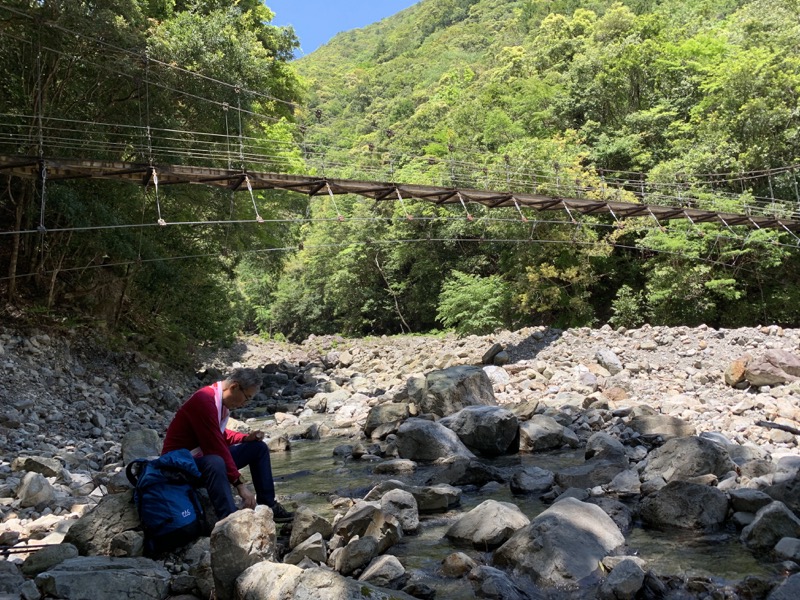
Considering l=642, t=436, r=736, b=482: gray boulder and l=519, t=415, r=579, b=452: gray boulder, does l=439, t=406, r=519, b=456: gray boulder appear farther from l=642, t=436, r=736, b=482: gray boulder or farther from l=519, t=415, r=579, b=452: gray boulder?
l=642, t=436, r=736, b=482: gray boulder

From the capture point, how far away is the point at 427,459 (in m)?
6.11

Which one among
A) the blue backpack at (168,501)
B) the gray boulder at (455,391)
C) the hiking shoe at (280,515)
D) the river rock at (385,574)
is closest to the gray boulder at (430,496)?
the hiking shoe at (280,515)

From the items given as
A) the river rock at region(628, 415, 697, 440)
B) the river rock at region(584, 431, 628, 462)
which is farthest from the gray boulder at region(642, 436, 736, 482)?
the river rock at region(628, 415, 697, 440)

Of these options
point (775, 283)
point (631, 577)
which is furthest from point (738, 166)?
point (631, 577)

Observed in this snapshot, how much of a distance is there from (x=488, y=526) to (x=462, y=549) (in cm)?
21

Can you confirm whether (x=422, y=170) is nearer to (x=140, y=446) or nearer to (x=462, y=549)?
(x=140, y=446)

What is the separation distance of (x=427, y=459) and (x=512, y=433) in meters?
1.02

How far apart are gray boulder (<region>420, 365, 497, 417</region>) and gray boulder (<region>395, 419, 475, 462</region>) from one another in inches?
64.1

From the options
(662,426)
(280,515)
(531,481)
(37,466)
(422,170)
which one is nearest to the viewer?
(280,515)

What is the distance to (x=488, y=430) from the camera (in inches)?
253

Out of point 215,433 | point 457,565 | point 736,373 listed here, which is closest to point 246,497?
point 215,433

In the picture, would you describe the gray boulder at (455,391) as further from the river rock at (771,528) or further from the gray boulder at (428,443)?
the river rock at (771,528)

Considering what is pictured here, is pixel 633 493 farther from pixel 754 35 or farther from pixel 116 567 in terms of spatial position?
pixel 754 35

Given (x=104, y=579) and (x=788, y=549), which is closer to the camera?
(x=104, y=579)
